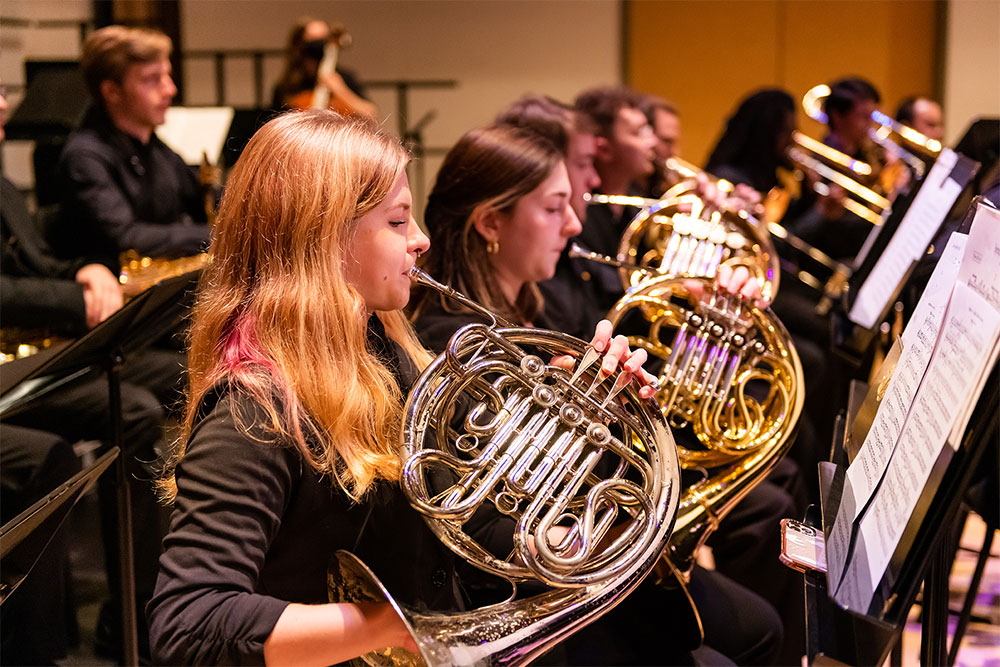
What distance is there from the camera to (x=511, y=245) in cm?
180

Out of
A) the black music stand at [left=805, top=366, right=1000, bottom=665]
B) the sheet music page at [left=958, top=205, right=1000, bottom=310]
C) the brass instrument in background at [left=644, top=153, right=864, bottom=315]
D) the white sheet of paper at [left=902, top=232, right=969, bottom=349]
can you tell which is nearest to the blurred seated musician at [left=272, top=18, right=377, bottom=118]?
the brass instrument in background at [left=644, top=153, right=864, bottom=315]

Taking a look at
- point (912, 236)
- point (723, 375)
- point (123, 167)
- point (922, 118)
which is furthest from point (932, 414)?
point (922, 118)

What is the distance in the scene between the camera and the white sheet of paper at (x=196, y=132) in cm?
341

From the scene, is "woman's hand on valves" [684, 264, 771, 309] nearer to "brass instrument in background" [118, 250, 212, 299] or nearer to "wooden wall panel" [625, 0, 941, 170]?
"brass instrument in background" [118, 250, 212, 299]

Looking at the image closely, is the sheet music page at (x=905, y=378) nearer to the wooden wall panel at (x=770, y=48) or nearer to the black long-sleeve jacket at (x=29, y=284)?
the black long-sleeve jacket at (x=29, y=284)

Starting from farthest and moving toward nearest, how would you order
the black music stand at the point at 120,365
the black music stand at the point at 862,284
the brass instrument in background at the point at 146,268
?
the brass instrument in background at the point at 146,268 → the black music stand at the point at 862,284 → the black music stand at the point at 120,365

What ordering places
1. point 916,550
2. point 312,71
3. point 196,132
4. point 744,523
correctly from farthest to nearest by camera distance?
point 312,71, point 196,132, point 744,523, point 916,550

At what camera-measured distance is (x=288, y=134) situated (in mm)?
1168

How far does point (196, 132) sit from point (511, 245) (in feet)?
6.92

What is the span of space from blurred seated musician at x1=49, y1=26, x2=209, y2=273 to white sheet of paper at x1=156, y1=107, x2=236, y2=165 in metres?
0.35

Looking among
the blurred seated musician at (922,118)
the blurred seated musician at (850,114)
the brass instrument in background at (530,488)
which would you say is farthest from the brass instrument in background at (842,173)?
the brass instrument in background at (530,488)

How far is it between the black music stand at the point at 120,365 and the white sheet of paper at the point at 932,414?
1.06 m

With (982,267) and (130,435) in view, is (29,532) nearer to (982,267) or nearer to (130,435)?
(982,267)

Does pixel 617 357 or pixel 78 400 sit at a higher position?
pixel 617 357
